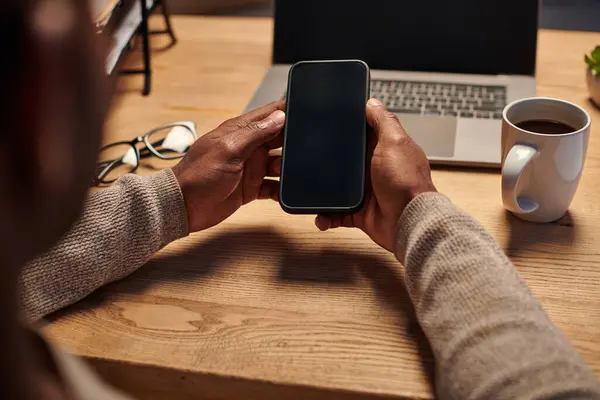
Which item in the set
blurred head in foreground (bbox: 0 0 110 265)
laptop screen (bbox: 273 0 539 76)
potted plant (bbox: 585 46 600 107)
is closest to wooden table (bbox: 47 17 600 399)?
potted plant (bbox: 585 46 600 107)

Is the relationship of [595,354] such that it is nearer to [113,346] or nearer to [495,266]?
[495,266]

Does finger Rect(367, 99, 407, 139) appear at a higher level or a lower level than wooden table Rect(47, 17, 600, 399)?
higher

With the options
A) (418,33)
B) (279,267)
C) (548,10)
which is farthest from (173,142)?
(548,10)

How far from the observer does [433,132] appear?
32.6 inches

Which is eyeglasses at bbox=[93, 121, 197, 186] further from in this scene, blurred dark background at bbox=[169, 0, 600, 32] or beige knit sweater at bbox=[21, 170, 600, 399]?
blurred dark background at bbox=[169, 0, 600, 32]

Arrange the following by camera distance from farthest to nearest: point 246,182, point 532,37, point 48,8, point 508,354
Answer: point 532,37, point 246,182, point 508,354, point 48,8

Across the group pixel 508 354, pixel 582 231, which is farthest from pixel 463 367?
pixel 582 231

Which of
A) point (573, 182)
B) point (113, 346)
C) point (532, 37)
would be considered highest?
point (532, 37)

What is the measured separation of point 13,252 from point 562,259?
0.55 metres

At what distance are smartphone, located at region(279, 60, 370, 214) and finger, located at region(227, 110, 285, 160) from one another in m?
0.01

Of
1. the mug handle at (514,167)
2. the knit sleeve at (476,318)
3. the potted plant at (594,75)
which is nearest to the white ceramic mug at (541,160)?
the mug handle at (514,167)

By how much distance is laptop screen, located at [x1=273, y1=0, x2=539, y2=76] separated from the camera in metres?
0.92

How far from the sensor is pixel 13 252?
0.74 feet

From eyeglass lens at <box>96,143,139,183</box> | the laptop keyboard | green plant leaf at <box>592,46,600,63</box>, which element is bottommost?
eyeglass lens at <box>96,143,139,183</box>
